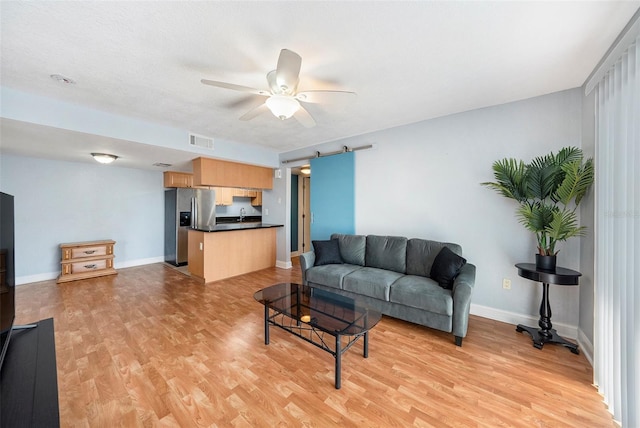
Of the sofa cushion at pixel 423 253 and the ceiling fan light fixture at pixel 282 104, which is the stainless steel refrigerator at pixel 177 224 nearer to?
the ceiling fan light fixture at pixel 282 104

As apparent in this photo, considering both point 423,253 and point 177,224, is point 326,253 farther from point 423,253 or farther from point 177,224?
point 177,224

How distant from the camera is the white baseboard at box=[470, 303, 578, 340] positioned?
2.35 meters

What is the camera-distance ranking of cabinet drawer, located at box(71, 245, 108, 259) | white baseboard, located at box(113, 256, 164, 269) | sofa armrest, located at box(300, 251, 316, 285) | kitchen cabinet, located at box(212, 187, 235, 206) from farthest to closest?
kitchen cabinet, located at box(212, 187, 235, 206) < white baseboard, located at box(113, 256, 164, 269) < cabinet drawer, located at box(71, 245, 108, 259) < sofa armrest, located at box(300, 251, 316, 285)

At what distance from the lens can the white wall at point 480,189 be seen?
2.41 metres

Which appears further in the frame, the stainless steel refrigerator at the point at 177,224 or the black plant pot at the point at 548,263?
the stainless steel refrigerator at the point at 177,224

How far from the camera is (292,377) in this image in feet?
5.90

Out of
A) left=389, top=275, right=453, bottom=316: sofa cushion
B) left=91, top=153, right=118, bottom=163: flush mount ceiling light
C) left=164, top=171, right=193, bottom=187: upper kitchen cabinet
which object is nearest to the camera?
left=389, top=275, right=453, bottom=316: sofa cushion

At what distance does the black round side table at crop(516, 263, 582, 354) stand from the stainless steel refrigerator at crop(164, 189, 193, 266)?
228 inches

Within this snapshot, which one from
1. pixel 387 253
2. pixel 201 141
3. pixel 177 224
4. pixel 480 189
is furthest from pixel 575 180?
pixel 177 224

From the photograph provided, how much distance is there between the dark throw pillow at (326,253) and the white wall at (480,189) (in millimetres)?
748

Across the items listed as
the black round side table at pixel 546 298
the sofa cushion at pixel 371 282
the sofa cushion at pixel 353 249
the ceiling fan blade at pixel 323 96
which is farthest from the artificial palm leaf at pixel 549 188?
the ceiling fan blade at pixel 323 96

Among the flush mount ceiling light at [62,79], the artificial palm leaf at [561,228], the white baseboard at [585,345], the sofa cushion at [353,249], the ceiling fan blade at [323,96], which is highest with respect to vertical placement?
the flush mount ceiling light at [62,79]

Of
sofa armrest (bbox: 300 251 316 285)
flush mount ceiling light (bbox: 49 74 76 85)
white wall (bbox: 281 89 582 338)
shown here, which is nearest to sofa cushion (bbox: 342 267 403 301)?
sofa armrest (bbox: 300 251 316 285)

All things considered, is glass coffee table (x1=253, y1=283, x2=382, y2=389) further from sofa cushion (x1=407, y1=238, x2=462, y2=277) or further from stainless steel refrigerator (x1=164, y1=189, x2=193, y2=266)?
stainless steel refrigerator (x1=164, y1=189, x2=193, y2=266)
